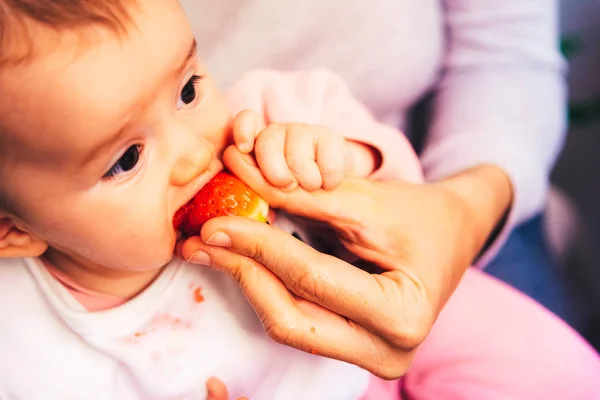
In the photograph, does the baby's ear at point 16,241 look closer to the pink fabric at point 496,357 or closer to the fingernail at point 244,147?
the fingernail at point 244,147

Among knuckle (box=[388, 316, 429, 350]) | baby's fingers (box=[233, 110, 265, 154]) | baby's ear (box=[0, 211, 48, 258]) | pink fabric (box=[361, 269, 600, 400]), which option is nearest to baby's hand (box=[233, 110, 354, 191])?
baby's fingers (box=[233, 110, 265, 154])

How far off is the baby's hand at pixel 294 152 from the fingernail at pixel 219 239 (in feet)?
0.33

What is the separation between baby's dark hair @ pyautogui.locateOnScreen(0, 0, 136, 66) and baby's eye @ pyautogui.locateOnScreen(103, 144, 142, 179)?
0.51ft

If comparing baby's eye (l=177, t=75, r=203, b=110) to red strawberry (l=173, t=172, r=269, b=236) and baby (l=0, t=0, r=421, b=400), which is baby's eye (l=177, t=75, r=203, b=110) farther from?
→ red strawberry (l=173, t=172, r=269, b=236)

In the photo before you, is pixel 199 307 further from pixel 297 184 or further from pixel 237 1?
pixel 237 1

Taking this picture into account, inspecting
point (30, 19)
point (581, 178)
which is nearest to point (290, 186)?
point (30, 19)

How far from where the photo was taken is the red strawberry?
756mm

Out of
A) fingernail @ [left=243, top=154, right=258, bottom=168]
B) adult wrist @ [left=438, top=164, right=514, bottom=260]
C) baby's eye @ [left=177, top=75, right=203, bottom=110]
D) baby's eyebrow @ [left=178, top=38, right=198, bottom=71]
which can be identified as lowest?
adult wrist @ [left=438, top=164, right=514, bottom=260]

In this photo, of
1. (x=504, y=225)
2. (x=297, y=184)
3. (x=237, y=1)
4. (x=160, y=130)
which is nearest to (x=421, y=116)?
(x=504, y=225)

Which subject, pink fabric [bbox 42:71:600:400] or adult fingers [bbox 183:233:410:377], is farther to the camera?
pink fabric [bbox 42:71:600:400]

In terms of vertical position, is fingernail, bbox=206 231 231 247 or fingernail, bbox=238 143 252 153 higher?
fingernail, bbox=238 143 252 153

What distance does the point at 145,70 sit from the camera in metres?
0.66

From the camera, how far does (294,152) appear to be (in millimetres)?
767

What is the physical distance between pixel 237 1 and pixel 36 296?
701 millimetres
